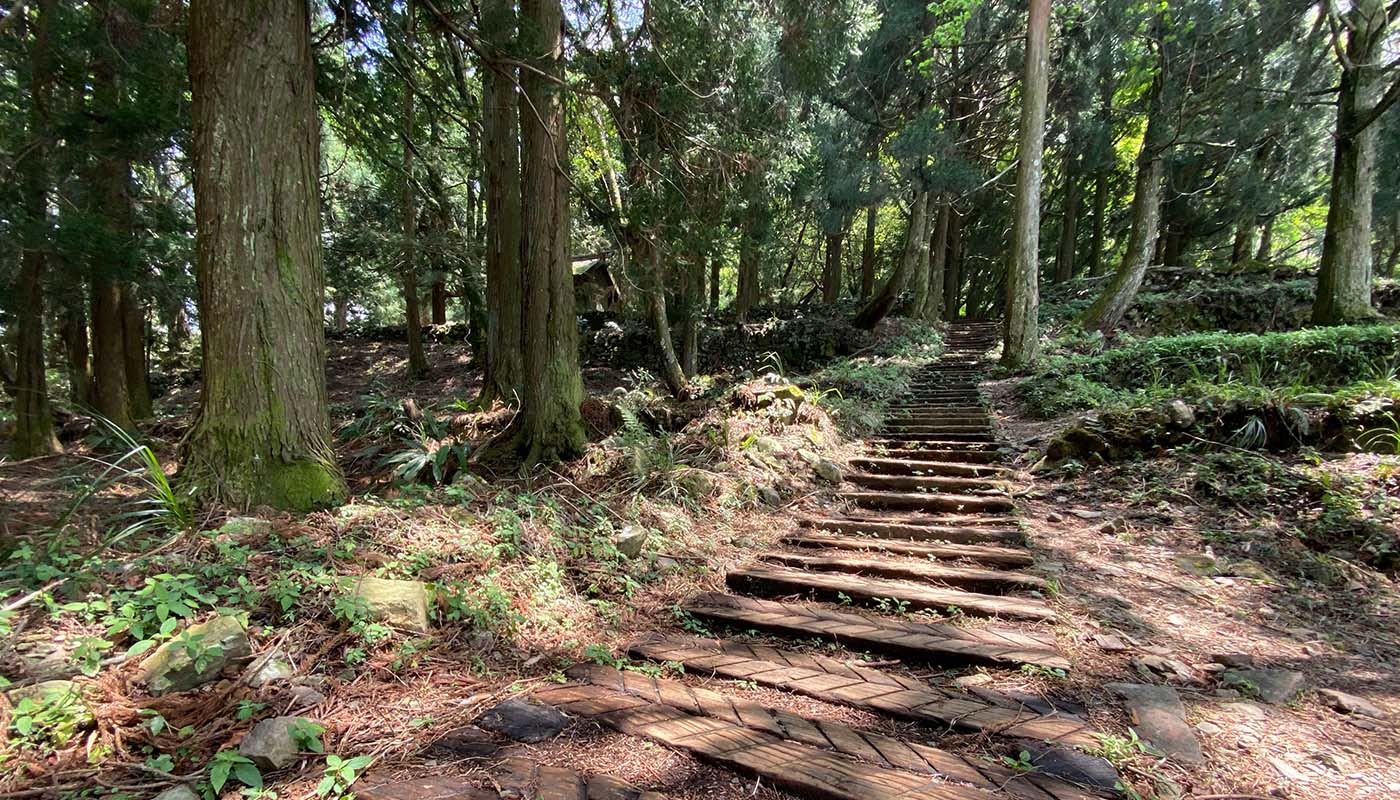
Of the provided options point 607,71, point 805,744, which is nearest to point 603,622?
point 805,744

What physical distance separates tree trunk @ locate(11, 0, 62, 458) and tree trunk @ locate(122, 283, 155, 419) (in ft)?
3.01

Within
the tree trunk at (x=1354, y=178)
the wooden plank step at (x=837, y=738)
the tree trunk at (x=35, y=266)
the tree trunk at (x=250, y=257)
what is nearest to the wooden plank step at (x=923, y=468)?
the wooden plank step at (x=837, y=738)

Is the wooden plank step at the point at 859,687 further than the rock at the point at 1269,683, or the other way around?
the rock at the point at 1269,683

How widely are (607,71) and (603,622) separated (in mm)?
5157

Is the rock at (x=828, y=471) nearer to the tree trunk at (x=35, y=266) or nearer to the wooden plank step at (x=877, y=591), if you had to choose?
the wooden plank step at (x=877, y=591)

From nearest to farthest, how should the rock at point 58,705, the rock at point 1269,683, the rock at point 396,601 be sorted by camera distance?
the rock at point 58,705 < the rock at point 1269,683 < the rock at point 396,601

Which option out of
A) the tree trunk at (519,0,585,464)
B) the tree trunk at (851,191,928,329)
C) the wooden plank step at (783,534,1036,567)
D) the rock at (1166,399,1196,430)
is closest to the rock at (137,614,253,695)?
the tree trunk at (519,0,585,464)

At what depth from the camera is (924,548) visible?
3.70 m

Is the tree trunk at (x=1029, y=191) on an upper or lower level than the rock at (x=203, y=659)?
upper

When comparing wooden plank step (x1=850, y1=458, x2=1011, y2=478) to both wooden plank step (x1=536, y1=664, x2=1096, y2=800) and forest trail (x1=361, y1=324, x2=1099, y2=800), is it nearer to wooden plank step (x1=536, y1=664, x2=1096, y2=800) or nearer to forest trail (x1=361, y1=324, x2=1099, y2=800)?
forest trail (x1=361, y1=324, x2=1099, y2=800)

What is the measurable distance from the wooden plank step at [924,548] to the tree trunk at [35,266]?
7.82 metres

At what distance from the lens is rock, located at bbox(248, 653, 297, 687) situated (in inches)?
78.4

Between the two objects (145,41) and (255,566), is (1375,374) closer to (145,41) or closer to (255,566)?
(255,566)

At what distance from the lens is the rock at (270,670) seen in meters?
1.99
